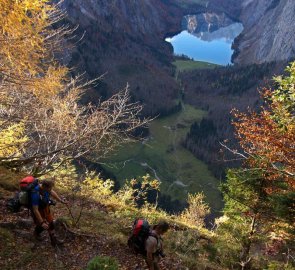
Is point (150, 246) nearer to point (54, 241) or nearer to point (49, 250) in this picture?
point (54, 241)

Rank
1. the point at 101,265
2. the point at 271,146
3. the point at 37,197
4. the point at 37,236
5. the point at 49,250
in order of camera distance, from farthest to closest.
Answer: the point at 271,146 < the point at 37,236 < the point at 49,250 < the point at 37,197 < the point at 101,265


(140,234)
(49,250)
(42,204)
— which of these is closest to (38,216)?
(42,204)

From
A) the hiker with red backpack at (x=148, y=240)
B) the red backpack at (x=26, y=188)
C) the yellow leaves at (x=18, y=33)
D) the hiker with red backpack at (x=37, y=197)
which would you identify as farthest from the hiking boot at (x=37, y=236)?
the yellow leaves at (x=18, y=33)

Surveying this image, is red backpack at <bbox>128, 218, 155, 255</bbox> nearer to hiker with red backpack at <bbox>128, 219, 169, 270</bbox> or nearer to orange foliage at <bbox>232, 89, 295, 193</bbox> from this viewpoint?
hiker with red backpack at <bbox>128, 219, 169, 270</bbox>

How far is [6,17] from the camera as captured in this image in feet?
38.1

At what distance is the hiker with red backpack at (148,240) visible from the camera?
398 inches

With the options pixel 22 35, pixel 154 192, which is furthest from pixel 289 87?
pixel 154 192

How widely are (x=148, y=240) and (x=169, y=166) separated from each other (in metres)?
144

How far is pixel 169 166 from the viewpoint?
154000 mm

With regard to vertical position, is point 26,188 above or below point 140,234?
above

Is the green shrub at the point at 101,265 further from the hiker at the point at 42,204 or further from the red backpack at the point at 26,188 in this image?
the red backpack at the point at 26,188

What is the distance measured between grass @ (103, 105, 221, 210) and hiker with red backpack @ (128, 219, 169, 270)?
361 feet

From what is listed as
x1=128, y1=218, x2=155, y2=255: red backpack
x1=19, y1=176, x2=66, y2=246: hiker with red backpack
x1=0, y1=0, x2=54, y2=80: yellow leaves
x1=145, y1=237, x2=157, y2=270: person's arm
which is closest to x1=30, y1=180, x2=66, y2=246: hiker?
x1=19, y1=176, x2=66, y2=246: hiker with red backpack

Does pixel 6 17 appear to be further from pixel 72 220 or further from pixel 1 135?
pixel 1 135
